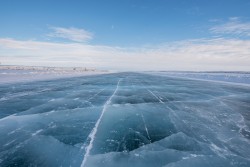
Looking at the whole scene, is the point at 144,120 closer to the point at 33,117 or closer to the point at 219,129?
the point at 219,129

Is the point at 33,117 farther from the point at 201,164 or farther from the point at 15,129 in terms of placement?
the point at 201,164

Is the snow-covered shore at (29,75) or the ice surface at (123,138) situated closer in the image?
the ice surface at (123,138)

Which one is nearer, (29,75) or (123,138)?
(123,138)

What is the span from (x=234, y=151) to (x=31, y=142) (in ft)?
16.7

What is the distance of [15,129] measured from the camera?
622 cm

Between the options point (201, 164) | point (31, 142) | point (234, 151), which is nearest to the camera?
point (201, 164)

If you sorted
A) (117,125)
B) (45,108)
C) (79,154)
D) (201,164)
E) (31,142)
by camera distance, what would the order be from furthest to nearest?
(45,108) < (117,125) < (31,142) < (79,154) < (201,164)

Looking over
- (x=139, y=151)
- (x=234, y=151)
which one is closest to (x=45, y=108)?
(x=139, y=151)

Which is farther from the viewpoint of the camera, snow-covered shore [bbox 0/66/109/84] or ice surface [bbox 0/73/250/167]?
snow-covered shore [bbox 0/66/109/84]

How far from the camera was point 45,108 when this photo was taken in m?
9.13

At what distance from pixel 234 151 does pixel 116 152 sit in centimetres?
285

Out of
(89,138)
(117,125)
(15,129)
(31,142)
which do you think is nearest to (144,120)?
(117,125)

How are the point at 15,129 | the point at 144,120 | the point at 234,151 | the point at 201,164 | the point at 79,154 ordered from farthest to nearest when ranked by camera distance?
the point at 144,120 → the point at 15,129 → the point at 234,151 → the point at 79,154 → the point at 201,164

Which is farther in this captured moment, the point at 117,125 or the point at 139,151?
the point at 117,125
